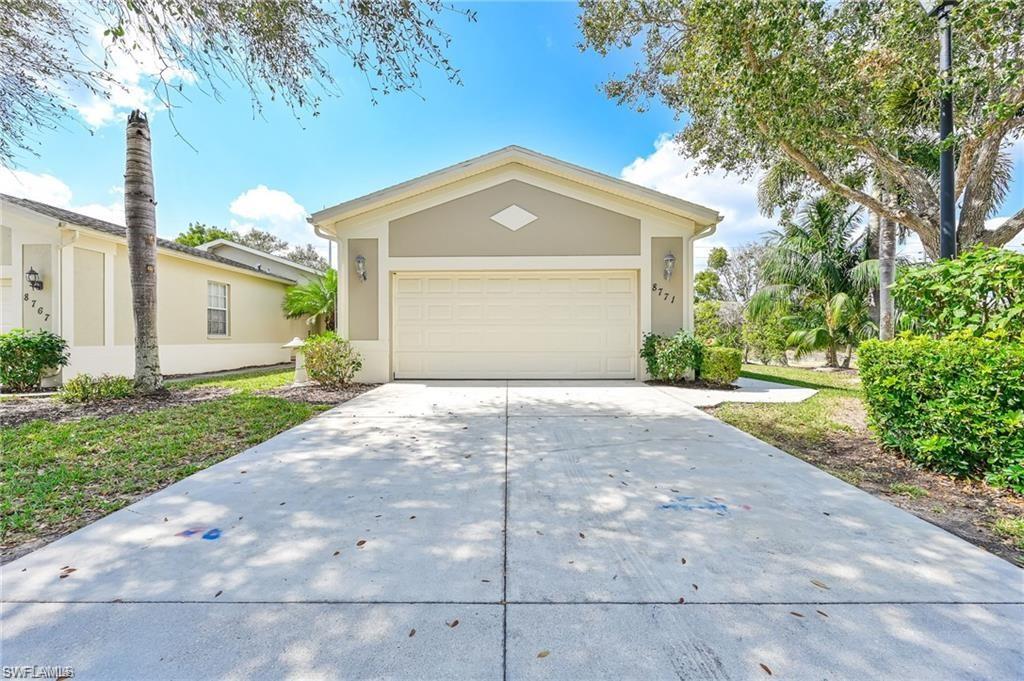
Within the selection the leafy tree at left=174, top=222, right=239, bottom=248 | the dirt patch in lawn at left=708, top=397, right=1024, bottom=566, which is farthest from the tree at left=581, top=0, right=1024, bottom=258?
the leafy tree at left=174, top=222, right=239, bottom=248

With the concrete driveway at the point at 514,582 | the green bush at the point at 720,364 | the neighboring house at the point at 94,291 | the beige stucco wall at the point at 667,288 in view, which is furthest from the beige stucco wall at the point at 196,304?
the green bush at the point at 720,364

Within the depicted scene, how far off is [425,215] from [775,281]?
38.8 ft

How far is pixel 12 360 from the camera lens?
24.4 feet

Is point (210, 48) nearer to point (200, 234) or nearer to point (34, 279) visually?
point (34, 279)

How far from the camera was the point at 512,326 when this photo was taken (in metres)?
8.91

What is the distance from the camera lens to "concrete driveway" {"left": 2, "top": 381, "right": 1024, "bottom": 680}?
5.32ft

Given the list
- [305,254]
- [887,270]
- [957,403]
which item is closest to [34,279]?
[957,403]

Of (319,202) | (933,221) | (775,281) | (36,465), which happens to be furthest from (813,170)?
(319,202)

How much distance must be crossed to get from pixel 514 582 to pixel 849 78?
8.00m

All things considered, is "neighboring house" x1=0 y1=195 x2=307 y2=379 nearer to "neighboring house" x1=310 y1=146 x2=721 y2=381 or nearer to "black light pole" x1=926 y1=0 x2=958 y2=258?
"neighboring house" x1=310 y1=146 x2=721 y2=381

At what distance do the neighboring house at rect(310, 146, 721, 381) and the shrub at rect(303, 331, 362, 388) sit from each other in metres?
0.56

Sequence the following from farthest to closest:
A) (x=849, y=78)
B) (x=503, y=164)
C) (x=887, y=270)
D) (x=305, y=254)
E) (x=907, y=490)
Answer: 1. (x=305, y=254)
2. (x=887, y=270)
3. (x=503, y=164)
4. (x=849, y=78)
5. (x=907, y=490)

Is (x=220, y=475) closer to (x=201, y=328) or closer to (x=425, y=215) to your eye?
(x=425, y=215)

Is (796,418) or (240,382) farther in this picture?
(240,382)
